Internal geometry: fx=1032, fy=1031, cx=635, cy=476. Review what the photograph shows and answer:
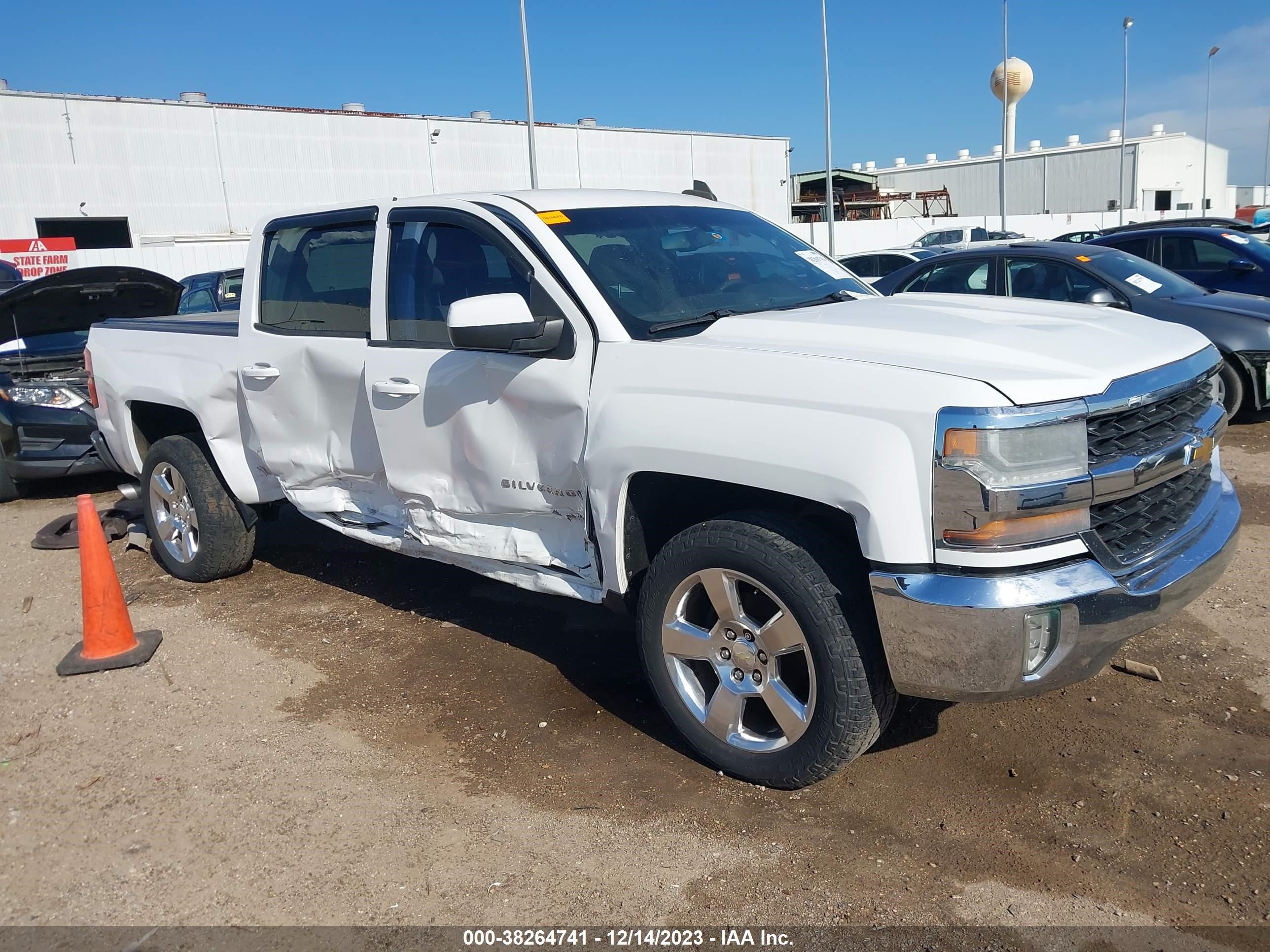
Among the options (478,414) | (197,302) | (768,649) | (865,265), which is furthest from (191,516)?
(865,265)

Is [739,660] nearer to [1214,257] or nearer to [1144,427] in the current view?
[1144,427]

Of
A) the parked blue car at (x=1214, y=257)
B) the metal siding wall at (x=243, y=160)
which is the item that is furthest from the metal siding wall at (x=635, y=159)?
the parked blue car at (x=1214, y=257)

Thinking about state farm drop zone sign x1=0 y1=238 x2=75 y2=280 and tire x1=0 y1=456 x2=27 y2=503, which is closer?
tire x1=0 y1=456 x2=27 y2=503

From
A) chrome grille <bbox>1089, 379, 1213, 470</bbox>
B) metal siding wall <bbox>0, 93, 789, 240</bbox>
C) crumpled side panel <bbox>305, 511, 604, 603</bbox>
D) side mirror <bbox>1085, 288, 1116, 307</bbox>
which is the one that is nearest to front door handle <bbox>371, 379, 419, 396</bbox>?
crumpled side panel <bbox>305, 511, 604, 603</bbox>

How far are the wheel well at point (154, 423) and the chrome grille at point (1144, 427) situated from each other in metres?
4.87

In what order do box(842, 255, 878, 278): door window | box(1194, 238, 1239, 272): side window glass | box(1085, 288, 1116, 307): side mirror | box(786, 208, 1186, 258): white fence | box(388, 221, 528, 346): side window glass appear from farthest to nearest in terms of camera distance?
box(786, 208, 1186, 258): white fence < box(842, 255, 878, 278): door window < box(1194, 238, 1239, 272): side window glass < box(1085, 288, 1116, 307): side mirror < box(388, 221, 528, 346): side window glass

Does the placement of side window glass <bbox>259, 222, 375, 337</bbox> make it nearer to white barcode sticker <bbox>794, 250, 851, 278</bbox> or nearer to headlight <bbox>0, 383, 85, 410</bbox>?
white barcode sticker <bbox>794, 250, 851, 278</bbox>

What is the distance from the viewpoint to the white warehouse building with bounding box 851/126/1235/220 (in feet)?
188

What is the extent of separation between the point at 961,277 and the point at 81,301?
24.5 feet

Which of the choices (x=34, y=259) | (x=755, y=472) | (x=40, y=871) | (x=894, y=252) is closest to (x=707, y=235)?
(x=755, y=472)

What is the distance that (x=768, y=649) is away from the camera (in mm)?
3260

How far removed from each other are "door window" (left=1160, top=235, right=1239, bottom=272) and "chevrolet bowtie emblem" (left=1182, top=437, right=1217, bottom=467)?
807 centimetres

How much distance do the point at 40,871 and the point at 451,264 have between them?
260 cm

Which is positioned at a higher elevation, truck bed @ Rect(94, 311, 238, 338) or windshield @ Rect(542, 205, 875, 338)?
windshield @ Rect(542, 205, 875, 338)
